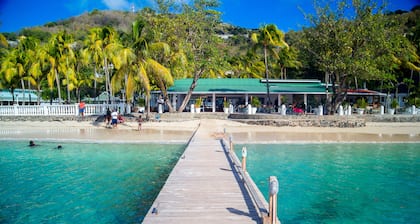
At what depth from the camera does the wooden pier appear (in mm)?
5688

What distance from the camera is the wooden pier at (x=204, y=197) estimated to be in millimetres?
5688

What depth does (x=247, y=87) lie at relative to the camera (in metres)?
33.2

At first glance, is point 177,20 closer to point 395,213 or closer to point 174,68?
point 174,68

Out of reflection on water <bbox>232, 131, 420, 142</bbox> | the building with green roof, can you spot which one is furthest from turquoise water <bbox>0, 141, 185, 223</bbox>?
the building with green roof

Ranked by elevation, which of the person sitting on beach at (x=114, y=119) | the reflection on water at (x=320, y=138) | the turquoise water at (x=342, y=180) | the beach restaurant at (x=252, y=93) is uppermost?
the beach restaurant at (x=252, y=93)

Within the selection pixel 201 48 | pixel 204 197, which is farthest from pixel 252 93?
pixel 204 197

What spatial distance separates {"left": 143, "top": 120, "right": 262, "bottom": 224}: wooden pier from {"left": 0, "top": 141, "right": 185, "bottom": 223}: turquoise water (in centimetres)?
111

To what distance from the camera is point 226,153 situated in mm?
12188

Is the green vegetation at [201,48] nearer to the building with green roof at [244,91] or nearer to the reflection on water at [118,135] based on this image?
the building with green roof at [244,91]

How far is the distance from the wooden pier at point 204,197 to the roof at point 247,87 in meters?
20.8

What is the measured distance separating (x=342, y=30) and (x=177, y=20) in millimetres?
13696

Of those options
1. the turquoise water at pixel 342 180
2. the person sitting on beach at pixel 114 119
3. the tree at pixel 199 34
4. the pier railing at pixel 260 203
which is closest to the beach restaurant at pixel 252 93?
the tree at pixel 199 34

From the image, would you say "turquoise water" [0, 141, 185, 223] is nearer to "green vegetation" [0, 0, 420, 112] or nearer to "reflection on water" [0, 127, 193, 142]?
"reflection on water" [0, 127, 193, 142]

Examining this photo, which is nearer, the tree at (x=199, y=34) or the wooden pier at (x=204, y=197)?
the wooden pier at (x=204, y=197)
